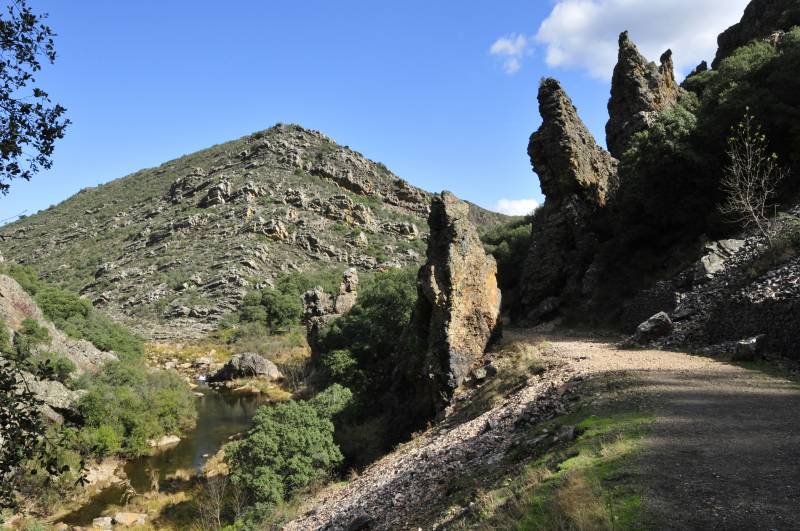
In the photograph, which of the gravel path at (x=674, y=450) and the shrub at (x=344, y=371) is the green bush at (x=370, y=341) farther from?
the gravel path at (x=674, y=450)

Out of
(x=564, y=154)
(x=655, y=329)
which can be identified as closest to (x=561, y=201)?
(x=564, y=154)

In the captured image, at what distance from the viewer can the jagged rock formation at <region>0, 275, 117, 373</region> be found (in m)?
30.7

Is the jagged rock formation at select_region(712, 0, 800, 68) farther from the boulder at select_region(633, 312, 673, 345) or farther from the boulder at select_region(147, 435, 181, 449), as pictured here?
the boulder at select_region(147, 435, 181, 449)

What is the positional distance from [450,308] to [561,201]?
1742 centimetres

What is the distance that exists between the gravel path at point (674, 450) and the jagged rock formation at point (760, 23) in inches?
1461

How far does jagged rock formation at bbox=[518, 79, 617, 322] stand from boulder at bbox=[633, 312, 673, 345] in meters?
12.3

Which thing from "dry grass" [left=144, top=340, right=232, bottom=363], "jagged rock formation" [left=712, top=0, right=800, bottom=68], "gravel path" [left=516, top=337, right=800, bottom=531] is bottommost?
"gravel path" [left=516, top=337, right=800, bottom=531]

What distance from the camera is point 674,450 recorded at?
7.20m

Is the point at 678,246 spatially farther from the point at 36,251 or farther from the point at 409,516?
the point at 36,251

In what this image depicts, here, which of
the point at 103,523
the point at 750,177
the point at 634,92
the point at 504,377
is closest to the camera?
the point at 504,377

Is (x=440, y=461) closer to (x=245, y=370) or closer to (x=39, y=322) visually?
(x=39, y=322)

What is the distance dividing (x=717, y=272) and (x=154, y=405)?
31.6 metres

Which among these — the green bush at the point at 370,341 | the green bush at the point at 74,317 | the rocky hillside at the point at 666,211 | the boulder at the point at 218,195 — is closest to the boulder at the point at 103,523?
the green bush at the point at 370,341

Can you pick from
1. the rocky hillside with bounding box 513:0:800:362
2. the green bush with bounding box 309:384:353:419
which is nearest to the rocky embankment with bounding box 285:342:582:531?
the green bush with bounding box 309:384:353:419
